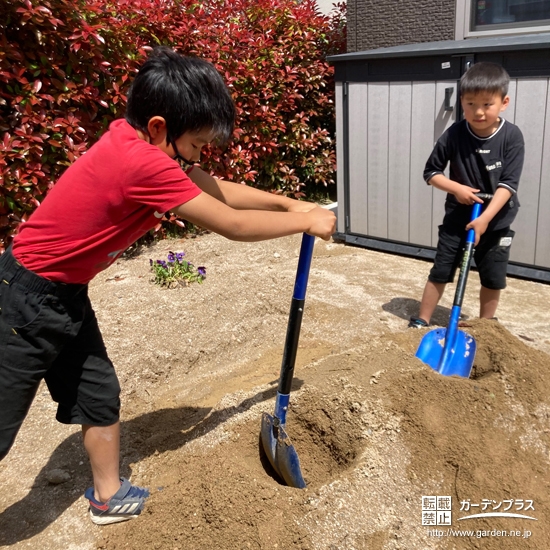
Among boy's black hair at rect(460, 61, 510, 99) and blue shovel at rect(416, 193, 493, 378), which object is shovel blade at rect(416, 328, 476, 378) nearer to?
blue shovel at rect(416, 193, 493, 378)

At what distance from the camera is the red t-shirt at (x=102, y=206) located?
1881 mm

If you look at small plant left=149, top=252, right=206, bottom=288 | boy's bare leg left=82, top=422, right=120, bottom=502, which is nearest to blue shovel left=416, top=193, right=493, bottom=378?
boy's bare leg left=82, top=422, right=120, bottom=502

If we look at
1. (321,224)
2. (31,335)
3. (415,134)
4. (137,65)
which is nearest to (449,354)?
(321,224)

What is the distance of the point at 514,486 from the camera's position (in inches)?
87.7

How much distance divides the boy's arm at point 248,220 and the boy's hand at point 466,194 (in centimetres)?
150

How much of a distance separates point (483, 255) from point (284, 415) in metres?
1.81

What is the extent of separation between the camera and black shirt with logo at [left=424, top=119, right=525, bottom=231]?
3.43 metres

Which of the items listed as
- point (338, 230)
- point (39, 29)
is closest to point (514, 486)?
point (338, 230)

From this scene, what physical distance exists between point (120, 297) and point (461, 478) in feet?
9.44

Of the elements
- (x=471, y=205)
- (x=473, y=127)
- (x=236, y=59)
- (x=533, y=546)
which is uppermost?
(x=236, y=59)

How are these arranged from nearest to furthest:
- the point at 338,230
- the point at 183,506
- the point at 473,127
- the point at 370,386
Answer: the point at 183,506 < the point at 370,386 < the point at 473,127 < the point at 338,230

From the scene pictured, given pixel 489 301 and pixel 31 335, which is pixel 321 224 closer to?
pixel 31 335

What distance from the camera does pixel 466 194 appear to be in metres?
3.41

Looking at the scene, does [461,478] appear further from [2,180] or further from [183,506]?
[2,180]
